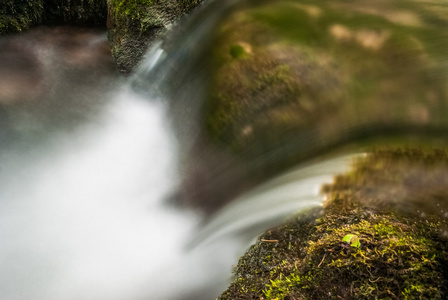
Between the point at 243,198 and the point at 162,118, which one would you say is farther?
the point at 162,118

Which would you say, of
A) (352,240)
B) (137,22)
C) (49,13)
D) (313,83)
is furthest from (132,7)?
(352,240)

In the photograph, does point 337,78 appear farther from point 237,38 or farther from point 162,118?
point 162,118

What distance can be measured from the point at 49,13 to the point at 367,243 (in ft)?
14.3

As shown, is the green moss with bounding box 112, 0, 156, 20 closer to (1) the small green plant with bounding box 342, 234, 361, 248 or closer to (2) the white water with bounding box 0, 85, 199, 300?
(2) the white water with bounding box 0, 85, 199, 300

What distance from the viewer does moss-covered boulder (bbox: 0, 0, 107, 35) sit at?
13.6ft

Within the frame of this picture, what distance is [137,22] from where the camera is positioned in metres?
3.93

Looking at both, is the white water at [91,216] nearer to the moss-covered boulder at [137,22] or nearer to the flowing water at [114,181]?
the flowing water at [114,181]

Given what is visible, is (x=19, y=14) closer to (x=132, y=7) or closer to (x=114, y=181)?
(x=132, y=7)

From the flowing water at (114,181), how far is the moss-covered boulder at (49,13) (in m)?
0.16

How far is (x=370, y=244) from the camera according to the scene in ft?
6.50

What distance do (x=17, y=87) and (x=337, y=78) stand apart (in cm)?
333

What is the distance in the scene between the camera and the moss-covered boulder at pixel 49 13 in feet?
13.6

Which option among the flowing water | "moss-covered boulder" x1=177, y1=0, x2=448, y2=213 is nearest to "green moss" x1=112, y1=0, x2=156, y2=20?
the flowing water

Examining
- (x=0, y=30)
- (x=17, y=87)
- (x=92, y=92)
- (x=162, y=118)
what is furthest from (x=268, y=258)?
(x=0, y=30)
